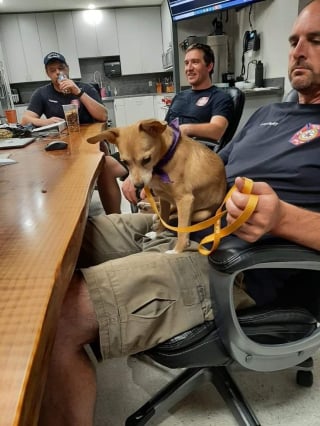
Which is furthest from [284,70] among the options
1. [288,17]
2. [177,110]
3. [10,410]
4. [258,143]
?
[10,410]

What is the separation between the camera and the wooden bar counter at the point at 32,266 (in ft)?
1.10

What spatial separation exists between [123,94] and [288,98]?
21.6 ft

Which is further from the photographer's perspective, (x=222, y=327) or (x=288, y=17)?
(x=288, y=17)

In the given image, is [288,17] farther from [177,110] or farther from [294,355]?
[294,355]

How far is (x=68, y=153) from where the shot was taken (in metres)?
1.55

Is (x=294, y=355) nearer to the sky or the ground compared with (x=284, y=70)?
nearer to the ground

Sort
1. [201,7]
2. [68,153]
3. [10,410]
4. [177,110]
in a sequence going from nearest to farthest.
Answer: [10,410] → [68,153] → [177,110] → [201,7]

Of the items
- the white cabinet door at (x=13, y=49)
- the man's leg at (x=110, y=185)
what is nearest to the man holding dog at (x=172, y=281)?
the man's leg at (x=110, y=185)

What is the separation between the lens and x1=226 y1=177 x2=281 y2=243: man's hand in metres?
0.68

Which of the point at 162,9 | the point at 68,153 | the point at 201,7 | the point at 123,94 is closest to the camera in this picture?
the point at 68,153

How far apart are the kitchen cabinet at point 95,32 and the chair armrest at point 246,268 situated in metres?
7.07

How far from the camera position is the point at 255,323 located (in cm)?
80

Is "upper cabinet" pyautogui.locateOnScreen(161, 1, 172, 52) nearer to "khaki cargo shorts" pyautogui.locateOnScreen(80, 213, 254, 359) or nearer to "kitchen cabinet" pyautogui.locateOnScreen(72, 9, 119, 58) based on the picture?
"kitchen cabinet" pyautogui.locateOnScreen(72, 9, 119, 58)

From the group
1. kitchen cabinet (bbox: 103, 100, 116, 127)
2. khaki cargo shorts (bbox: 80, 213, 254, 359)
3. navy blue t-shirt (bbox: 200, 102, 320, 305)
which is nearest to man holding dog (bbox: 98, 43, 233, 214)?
navy blue t-shirt (bbox: 200, 102, 320, 305)
